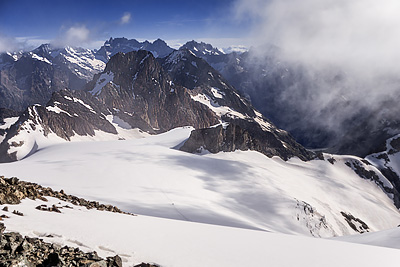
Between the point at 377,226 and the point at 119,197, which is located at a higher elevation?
the point at 119,197

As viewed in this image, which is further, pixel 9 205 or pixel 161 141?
pixel 161 141

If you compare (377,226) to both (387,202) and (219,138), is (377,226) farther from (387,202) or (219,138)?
(219,138)

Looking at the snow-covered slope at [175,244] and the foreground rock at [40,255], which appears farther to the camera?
the snow-covered slope at [175,244]

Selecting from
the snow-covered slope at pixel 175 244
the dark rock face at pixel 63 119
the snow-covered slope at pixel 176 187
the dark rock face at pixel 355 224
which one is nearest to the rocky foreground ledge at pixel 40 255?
the snow-covered slope at pixel 175 244

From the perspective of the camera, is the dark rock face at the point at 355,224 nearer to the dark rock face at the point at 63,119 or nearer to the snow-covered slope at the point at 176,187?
the snow-covered slope at the point at 176,187

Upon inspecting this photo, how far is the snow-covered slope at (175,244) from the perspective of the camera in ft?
32.4

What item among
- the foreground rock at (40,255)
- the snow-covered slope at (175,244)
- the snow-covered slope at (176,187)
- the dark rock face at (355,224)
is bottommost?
the dark rock face at (355,224)

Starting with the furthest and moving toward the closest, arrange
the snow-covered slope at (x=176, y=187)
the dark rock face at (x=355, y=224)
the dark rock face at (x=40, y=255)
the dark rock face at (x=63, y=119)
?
the dark rock face at (x=63, y=119) → the dark rock face at (x=355, y=224) → the snow-covered slope at (x=176, y=187) → the dark rock face at (x=40, y=255)

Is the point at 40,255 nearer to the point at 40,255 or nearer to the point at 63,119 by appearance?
the point at 40,255

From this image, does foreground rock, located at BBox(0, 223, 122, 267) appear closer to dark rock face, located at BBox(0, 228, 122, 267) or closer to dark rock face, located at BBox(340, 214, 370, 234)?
dark rock face, located at BBox(0, 228, 122, 267)

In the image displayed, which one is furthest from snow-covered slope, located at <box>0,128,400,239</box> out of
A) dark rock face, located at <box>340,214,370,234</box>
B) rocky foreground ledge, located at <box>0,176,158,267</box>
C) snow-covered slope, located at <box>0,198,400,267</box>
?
rocky foreground ledge, located at <box>0,176,158,267</box>

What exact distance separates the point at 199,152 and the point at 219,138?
47.0 ft

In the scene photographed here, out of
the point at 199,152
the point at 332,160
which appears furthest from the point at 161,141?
the point at 332,160

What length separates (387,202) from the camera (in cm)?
13138
